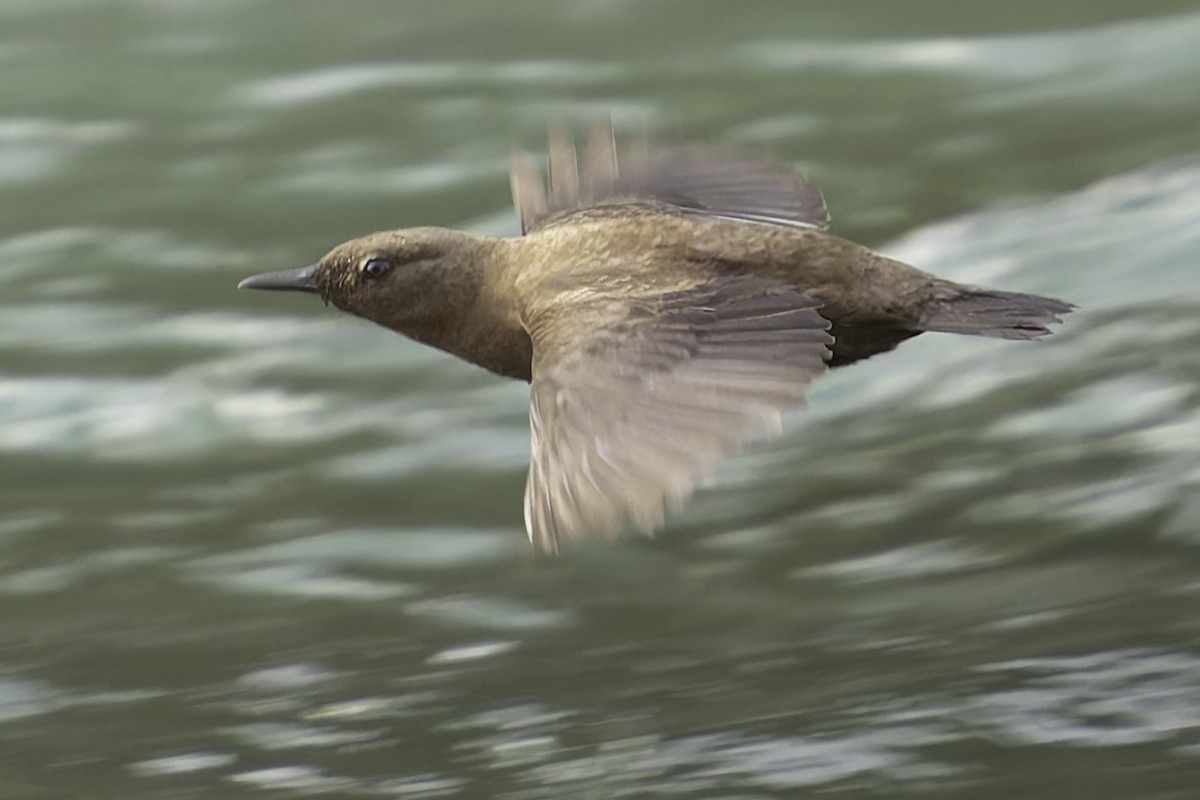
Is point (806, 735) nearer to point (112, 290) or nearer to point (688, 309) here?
point (688, 309)

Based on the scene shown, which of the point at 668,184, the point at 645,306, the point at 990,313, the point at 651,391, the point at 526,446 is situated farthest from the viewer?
the point at 526,446

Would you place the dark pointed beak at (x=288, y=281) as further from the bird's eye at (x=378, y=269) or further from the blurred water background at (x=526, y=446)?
the blurred water background at (x=526, y=446)

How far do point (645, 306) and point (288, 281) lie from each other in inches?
38.5

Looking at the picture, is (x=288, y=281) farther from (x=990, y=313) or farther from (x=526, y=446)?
(x=526, y=446)

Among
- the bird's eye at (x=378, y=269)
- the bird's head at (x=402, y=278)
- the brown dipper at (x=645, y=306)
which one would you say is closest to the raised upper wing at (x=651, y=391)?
the brown dipper at (x=645, y=306)

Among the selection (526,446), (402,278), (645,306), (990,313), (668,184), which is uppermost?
(668,184)

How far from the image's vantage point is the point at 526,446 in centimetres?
749

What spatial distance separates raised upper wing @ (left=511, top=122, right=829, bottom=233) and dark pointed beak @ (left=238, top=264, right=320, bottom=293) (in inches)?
19.6

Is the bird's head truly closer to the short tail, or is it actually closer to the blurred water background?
the blurred water background

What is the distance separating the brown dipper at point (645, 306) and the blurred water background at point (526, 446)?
1.55 feet

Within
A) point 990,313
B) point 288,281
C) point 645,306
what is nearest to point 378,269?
point 288,281

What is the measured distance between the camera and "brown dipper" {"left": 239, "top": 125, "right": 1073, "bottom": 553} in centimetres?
413

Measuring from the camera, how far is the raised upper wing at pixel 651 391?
157 inches

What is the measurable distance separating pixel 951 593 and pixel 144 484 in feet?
8.87
